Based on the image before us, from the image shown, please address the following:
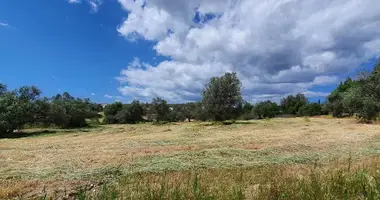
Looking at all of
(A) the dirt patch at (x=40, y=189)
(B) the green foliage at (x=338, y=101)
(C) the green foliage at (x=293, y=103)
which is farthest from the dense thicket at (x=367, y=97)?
(C) the green foliage at (x=293, y=103)

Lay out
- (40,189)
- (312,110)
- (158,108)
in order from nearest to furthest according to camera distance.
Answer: (40,189) → (158,108) → (312,110)

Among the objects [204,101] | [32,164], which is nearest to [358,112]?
[204,101]

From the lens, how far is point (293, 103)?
112 meters

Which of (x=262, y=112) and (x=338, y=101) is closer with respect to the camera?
(x=338, y=101)

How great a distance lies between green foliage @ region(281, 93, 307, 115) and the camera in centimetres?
10412

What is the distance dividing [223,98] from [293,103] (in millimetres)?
77119

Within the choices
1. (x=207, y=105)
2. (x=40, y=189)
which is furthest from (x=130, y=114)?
(x=40, y=189)

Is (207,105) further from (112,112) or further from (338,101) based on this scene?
(338,101)

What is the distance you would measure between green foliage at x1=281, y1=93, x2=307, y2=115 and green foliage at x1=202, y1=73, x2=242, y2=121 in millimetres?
64673

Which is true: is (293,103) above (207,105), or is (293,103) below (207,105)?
above

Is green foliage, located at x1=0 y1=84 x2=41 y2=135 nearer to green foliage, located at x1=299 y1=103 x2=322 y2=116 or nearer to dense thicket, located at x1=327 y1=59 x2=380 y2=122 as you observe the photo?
dense thicket, located at x1=327 y1=59 x2=380 y2=122

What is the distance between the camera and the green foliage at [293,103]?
342 feet

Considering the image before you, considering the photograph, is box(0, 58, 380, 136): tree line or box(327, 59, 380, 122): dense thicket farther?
box(327, 59, 380, 122): dense thicket

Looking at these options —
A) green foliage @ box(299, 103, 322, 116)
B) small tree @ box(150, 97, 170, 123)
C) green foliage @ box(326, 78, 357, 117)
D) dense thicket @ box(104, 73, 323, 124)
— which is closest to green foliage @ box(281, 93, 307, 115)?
dense thicket @ box(104, 73, 323, 124)
